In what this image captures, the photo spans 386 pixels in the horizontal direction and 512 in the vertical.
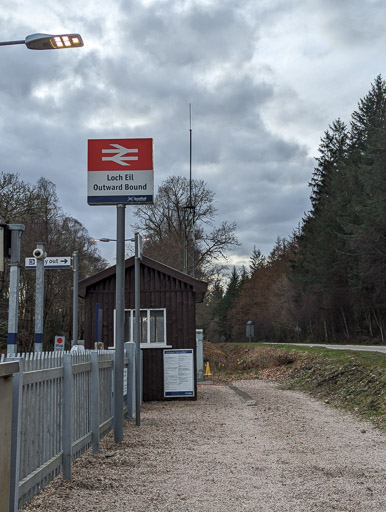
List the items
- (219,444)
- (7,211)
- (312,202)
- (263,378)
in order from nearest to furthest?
(219,444) < (263,378) < (7,211) < (312,202)

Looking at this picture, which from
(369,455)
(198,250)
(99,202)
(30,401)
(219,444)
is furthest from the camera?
(198,250)

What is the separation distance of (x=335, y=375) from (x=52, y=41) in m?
12.7

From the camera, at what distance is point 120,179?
995cm

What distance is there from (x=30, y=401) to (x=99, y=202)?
16.5 ft

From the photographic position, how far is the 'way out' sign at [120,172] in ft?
32.4

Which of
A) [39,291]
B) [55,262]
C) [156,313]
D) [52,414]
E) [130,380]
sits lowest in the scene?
[130,380]

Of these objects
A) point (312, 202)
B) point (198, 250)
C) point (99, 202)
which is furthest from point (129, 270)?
point (312, 202)

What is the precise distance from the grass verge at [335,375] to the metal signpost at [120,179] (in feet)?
17.6

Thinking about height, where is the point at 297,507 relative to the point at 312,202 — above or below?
below

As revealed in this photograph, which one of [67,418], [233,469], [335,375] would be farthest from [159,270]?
[67,418]

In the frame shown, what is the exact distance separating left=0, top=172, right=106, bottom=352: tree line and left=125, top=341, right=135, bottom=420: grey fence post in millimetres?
20660

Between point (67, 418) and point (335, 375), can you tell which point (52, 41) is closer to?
point (67, 418)

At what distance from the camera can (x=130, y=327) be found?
56.4 feet

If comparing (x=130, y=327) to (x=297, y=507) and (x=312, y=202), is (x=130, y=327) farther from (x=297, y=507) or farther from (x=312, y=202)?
(x=312, y=202)
